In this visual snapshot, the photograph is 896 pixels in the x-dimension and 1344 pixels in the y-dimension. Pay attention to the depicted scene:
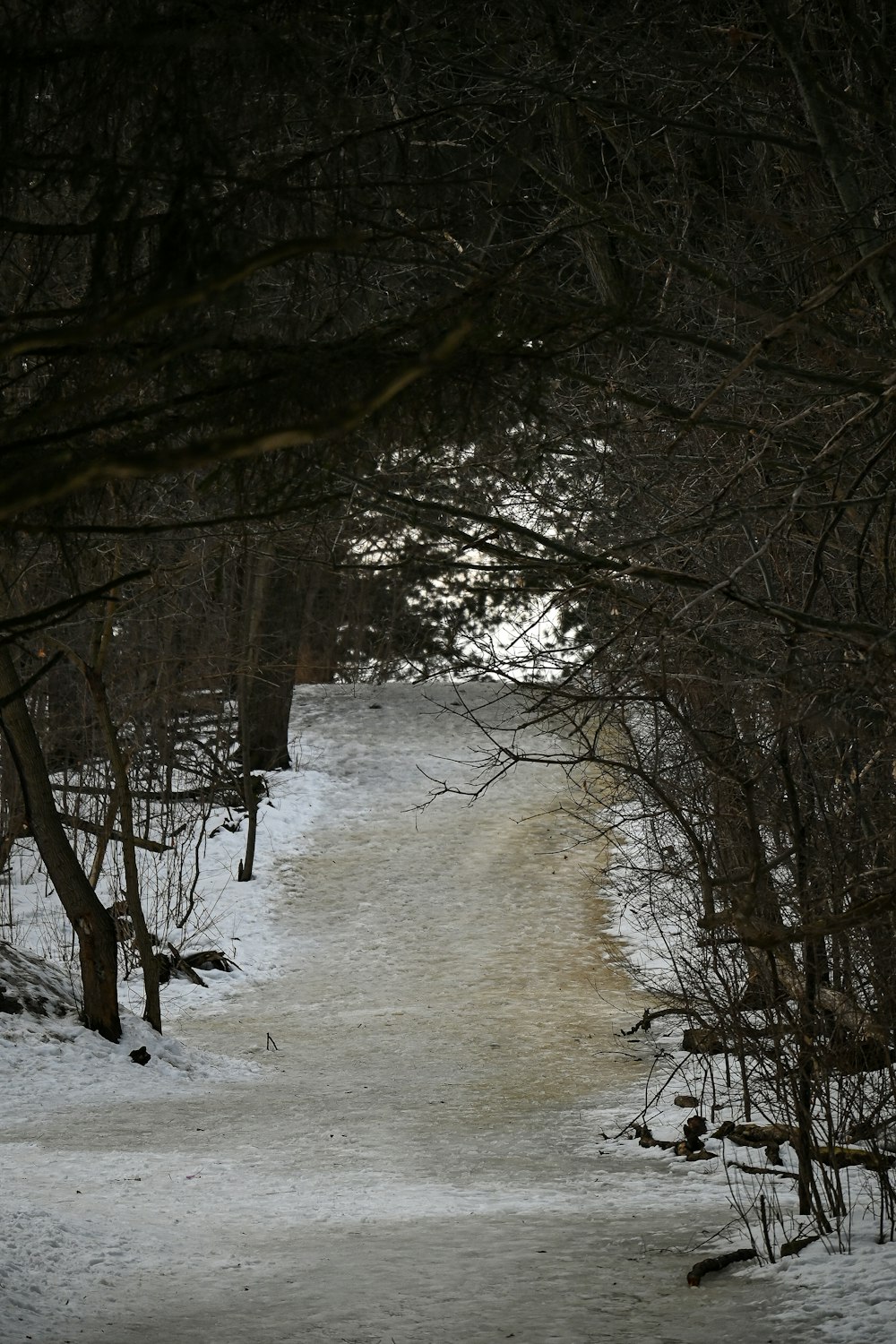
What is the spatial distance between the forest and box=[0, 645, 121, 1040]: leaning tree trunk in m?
2.41

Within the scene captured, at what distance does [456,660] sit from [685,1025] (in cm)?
634

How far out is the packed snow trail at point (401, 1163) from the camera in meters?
4.81

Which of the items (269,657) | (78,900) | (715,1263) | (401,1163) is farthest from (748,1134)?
(269,657)

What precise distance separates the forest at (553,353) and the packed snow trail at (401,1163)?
999 mm

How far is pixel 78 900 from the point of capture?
10.4 metres

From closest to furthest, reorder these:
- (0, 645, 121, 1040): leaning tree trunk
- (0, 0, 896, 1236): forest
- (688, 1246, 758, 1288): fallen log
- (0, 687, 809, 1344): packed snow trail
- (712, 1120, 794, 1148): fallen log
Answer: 1. (0, 0, 896, 1236): forest
2. (0, 687, 809, 1344): packed snow trail
3. (688, 1246, 758, 1288): fallen log
4. (712, 1120, 794, 1148): fallen log
5. (0, 645, 121, 1040): leaning tree trunk

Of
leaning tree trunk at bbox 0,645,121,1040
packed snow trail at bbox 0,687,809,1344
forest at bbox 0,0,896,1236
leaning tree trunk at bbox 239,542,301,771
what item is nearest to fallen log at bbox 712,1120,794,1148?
packed snow trail at bbox 0,687,809,1344

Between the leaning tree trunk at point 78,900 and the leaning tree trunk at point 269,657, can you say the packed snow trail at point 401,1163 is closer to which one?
the leaning tree trunk at point 78,900

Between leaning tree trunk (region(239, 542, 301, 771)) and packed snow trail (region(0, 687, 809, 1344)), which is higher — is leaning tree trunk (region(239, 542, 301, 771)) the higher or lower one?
the higher one

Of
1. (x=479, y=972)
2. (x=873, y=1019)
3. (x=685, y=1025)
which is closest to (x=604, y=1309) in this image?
(x=873, y=1019)

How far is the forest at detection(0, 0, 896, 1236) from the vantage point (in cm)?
286

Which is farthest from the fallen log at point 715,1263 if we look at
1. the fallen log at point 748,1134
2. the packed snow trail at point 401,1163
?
the fallen log at point 748,1134

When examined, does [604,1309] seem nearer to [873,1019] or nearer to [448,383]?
[873,1019]

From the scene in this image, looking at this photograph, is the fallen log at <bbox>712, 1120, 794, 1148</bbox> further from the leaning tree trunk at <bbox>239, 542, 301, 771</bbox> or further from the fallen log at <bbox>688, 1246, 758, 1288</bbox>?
the leaning tree trunk at <bbox>239, 542, 301, 771</bbox>
